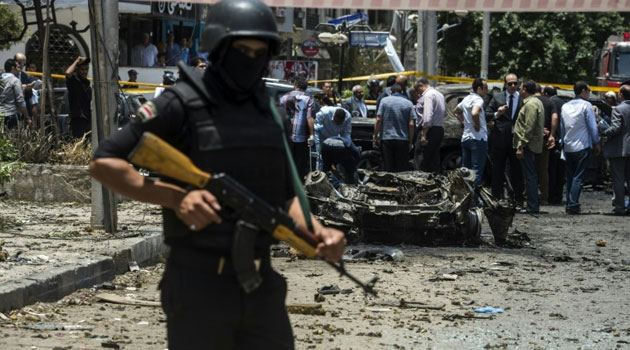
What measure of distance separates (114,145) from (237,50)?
495mm

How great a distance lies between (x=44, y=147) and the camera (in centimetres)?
1349

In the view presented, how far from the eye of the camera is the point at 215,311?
343 cm

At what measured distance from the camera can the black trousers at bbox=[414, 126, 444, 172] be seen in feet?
51.2

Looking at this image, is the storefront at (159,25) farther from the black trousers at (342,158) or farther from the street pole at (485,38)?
the black trousers at (342,158)

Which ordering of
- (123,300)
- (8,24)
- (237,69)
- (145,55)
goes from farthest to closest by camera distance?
1. (145,55)
2. (8,24)
3. (123,300)
4. (237,69)

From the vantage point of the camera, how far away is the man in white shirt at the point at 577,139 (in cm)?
1548

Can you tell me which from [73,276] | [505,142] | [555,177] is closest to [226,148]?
[73,276]

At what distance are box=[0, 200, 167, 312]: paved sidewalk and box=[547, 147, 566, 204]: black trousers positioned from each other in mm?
6982

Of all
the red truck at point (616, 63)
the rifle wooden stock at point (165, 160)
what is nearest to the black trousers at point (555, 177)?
the red truck at point (616, 63)

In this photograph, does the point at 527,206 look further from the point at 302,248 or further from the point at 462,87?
the point at 302,248

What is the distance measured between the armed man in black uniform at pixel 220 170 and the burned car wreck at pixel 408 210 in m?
7.52

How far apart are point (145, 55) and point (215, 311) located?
90.3ft

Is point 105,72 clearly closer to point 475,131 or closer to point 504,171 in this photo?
point 475,131

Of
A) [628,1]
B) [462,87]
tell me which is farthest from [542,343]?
[462,87]
